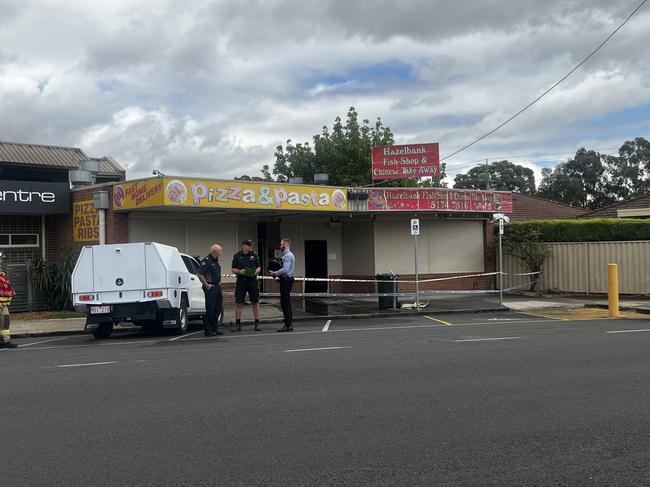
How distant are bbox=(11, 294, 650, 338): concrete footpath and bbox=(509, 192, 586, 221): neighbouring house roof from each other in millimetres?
16647

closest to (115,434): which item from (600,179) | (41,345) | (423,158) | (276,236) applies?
(41,345)

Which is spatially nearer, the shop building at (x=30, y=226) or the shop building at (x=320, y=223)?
Answer: the shop building at (x=320, y=223)

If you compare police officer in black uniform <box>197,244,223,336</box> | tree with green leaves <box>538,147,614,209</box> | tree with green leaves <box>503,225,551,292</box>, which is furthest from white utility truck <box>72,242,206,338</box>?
tree with green leaves <box>538,147,614,209</box>

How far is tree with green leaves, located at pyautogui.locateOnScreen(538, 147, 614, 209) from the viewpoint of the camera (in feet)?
232

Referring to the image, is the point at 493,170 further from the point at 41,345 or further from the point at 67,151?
the point at 41,345

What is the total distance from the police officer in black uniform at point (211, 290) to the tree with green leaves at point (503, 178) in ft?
220

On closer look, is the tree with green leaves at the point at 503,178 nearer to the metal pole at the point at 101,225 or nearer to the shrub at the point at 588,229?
the shrub at the point at 588,229

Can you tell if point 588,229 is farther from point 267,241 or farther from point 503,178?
point 503,178

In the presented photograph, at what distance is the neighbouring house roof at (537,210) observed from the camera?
128 feet

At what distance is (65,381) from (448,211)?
16754 mm

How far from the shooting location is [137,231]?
19.5 meters

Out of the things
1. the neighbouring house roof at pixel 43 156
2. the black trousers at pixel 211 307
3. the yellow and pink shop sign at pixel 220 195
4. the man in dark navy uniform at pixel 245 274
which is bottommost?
the black trousers at pixel 211 307

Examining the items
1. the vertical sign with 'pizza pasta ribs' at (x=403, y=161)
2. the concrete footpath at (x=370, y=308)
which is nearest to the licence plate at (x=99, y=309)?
the concrete footpath at (x=370, y=308)

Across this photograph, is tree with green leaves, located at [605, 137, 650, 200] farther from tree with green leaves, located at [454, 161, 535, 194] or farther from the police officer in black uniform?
the police officer in black uniform
